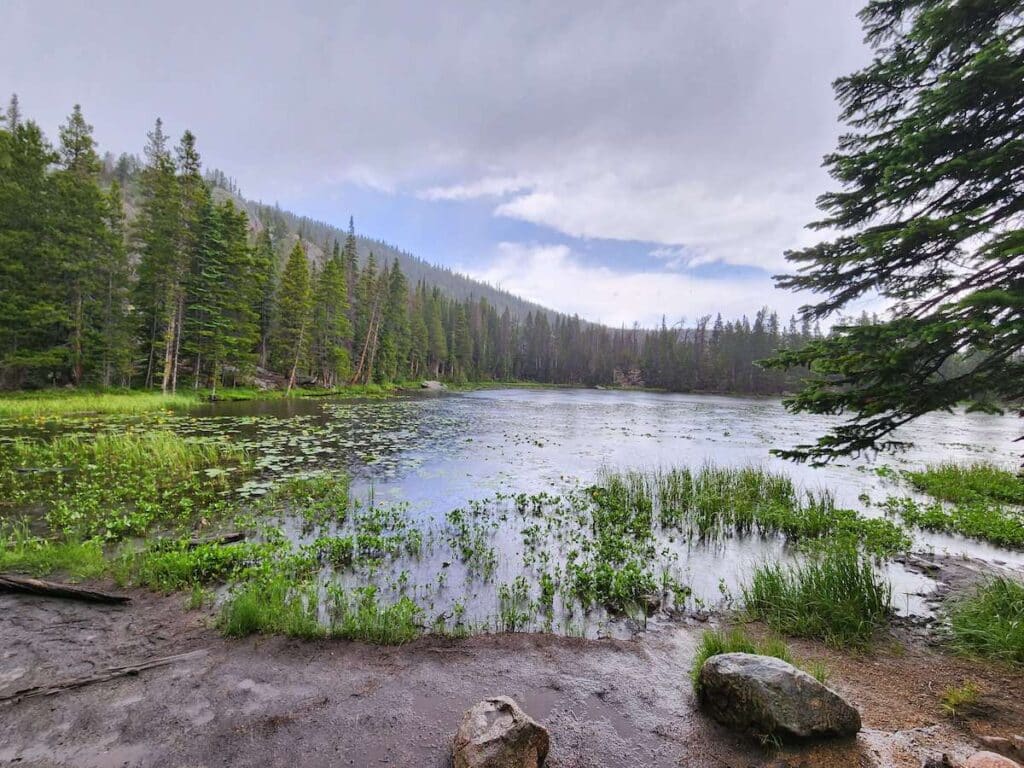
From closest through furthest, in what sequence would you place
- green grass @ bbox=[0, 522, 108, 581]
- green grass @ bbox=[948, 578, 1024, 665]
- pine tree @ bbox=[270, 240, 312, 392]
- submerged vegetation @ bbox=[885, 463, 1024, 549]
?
green grass @ bbox=[948, 578, 1024, 665], green grass @ bbox=[0, 522, 108, 581], submerged vegetation @ bbox=[885, 463, 1024, 549], pine tree @ bbox=[270, 240, 312, 392]

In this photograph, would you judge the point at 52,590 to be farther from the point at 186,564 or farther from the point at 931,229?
the point at 931,229

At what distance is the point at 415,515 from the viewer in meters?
9.68

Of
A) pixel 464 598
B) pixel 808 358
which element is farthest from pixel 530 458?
pixel 808 358

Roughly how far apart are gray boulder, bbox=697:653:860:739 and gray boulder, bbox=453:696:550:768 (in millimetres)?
1748

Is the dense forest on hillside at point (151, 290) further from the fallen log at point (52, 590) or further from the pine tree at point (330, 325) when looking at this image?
the fallen log at point (52, 590)

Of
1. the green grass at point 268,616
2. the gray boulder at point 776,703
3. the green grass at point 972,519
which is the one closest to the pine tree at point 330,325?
the green grass at point 268,616

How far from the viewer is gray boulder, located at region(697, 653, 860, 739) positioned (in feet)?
11.3

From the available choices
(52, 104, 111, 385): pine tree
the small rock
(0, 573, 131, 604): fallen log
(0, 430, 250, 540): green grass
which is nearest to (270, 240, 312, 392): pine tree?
(52, 104, 111, 385): pine tree

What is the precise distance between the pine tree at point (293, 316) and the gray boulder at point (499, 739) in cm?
4089

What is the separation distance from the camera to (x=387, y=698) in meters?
4.02

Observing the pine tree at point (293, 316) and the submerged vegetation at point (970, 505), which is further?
the pine tree at point (293, 316)

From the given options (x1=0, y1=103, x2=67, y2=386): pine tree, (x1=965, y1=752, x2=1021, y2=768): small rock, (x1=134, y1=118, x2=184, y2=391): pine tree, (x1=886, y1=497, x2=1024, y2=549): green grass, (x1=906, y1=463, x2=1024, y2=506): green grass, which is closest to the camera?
(x1=965, y1=752, x2=1021, y2=768): small rock

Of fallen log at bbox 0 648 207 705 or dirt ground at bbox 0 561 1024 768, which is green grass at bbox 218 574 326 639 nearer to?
dirt ground at bbox 0 561 1024 768

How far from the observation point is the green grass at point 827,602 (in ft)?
17.8
